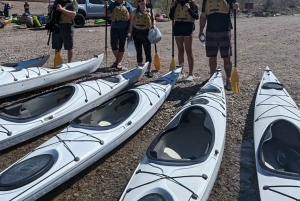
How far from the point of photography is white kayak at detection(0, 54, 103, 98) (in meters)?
5.84

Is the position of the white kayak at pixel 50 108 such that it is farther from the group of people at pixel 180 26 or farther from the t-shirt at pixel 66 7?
the t-shirt at pixel 66 7

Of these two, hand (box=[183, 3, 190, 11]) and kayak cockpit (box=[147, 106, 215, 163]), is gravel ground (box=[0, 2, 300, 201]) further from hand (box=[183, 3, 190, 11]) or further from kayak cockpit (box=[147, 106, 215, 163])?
hand (box=[183, 3, 190, 11])

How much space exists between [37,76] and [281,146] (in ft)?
13.1

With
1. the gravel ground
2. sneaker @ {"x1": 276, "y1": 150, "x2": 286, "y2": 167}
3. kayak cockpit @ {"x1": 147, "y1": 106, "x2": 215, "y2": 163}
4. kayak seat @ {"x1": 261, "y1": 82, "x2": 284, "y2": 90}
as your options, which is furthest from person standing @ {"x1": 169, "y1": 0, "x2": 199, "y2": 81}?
sneaker @ {"x1": 276, "y1": 150, "x2": 286, "y2": 167}

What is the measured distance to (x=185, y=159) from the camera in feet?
11.4

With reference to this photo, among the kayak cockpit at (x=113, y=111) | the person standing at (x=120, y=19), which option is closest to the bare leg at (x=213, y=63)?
the person standing at (x=120, y=19)

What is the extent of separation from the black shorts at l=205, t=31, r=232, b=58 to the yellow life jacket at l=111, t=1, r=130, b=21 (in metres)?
1.73

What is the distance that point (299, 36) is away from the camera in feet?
44.7

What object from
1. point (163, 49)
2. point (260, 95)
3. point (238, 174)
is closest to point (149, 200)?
point (238, 174)

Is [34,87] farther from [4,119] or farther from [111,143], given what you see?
[111,143]

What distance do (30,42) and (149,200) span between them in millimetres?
10597

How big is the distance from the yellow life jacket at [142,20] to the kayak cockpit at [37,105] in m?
1.93

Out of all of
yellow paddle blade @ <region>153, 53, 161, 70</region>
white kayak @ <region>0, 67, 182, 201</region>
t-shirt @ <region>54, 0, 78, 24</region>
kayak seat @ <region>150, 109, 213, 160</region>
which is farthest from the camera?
yellow paddle blade @ <region>153, 53, 161, 70</region>

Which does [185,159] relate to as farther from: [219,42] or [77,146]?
[219,42]
